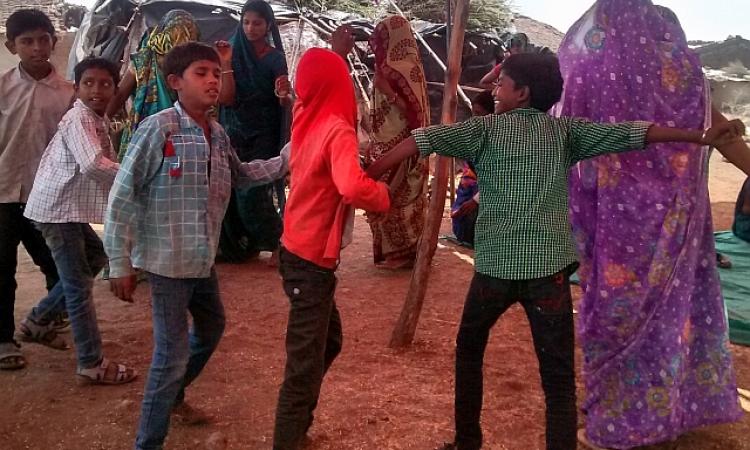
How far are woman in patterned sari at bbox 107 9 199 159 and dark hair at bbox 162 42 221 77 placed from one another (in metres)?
1.92

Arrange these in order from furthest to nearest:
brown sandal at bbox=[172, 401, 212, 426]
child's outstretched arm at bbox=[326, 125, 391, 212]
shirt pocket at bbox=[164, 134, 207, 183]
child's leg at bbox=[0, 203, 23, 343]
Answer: child's leg at bbox=[0, 203, 23, 343] → brown sandal at bbox=[172, 401, 212, 426] → shirt pocket at bbox=[164, 134, 207, 183] → child's outstretched arm at bbox=[326, 125, 391, 212]

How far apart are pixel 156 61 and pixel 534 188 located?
3058mm

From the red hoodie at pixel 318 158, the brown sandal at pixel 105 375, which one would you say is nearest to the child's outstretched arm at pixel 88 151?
the red hoodie at pixel 318 158

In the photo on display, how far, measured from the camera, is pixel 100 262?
11.6ft

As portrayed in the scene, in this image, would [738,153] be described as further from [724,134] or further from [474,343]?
[474,343]

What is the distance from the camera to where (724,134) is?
2168 millimetres

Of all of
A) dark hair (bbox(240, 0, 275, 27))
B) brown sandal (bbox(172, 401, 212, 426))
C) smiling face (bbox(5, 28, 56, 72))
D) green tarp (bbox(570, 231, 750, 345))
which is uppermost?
dark hair (bbox(240, 0, 275, 27))

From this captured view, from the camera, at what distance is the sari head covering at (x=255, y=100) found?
16.5 ft

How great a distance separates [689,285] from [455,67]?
66.8 inches

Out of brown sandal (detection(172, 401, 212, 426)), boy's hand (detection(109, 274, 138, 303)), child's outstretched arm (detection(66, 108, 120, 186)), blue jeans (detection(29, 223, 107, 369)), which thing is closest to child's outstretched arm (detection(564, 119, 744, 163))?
boy's hand (detection(109, 274, 138, 303))

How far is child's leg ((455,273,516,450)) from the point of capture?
7.72ft

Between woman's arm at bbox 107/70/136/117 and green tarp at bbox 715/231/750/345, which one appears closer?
woman's arm at bbox 107/70/136/117

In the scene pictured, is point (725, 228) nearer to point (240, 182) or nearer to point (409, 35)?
point (409, 35)

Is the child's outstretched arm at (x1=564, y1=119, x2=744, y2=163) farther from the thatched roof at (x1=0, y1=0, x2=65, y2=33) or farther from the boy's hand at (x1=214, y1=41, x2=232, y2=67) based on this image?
the thatched roof at (x1=0, y1=0, x2=65, y2=33)
